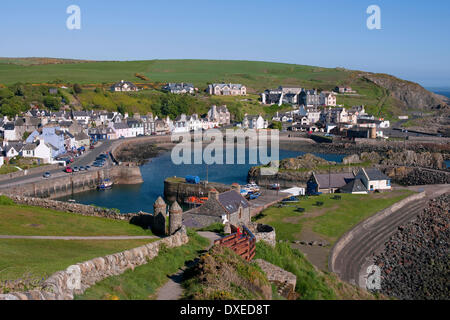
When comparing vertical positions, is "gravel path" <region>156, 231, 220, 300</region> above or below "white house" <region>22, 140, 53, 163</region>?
above

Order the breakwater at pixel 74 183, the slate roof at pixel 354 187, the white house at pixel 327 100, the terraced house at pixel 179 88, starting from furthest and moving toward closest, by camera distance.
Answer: the terraced house at pixel 179 88
the white house at pixel 327 100
the slate roof at pixel 354 187
the breakwater at pixel 74 183

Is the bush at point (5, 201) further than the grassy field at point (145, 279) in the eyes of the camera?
Yes

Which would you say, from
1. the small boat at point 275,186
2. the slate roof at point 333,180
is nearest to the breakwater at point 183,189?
the small boat at point 275,186

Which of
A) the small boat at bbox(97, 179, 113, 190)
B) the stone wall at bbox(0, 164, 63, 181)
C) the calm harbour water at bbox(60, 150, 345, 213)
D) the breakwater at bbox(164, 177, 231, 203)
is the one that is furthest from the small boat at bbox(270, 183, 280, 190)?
the stone wall at bbox(0, 164, 63, 181)

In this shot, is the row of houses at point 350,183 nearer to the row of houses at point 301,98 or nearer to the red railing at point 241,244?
the red railing at point 241,244

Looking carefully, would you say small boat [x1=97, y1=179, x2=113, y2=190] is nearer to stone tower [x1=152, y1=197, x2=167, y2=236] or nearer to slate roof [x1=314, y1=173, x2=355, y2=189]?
slate roof [x1=314, y1=173, x2=355, y2=189]
